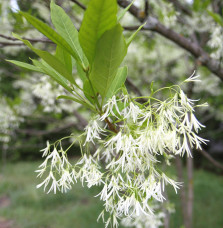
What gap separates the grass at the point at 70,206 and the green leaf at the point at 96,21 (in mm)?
3984

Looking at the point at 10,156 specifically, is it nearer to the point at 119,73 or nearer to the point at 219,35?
the point at 219,35

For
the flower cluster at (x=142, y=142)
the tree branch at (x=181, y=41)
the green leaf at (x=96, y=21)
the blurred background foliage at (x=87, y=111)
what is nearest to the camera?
the green leaf at (x=96, y=21)

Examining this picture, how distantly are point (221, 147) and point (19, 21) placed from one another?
7.65 meters

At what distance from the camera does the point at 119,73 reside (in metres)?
0.77

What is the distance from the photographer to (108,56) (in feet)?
1.87

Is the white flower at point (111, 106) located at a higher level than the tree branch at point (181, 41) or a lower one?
lower

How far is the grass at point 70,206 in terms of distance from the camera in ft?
14.0

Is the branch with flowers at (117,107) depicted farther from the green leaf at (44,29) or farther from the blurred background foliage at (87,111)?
the blurred background foliage at (87,111)

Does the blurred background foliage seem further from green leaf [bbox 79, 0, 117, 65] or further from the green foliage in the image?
green leaf [bbox 79, 0, 117, 65]

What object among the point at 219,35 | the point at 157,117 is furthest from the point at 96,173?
the point at 219,35

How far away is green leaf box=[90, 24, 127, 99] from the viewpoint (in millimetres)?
534

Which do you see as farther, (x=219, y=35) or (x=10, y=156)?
(x=10, y=156)

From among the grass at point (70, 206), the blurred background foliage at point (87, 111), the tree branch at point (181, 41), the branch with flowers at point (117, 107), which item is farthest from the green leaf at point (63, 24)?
the grass at point (70, 206)

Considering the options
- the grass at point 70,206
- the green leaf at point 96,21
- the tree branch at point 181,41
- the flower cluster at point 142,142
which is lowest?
the grass at point 70,206
